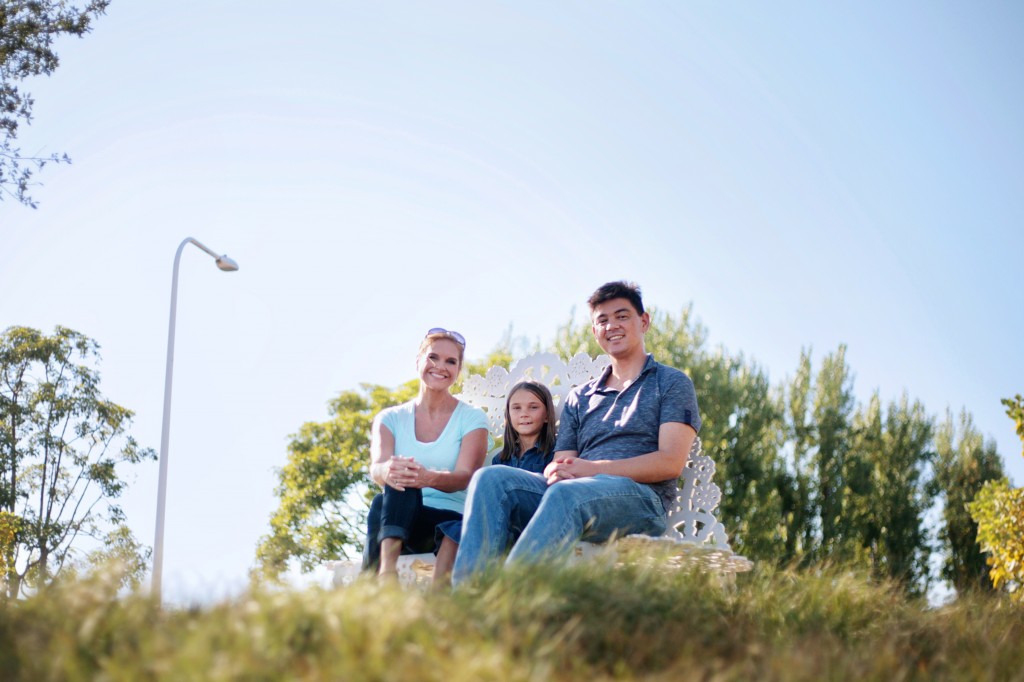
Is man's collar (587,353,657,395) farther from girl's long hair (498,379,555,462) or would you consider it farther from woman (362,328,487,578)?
woman (362,328,487,578)

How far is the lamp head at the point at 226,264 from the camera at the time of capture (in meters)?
15.8

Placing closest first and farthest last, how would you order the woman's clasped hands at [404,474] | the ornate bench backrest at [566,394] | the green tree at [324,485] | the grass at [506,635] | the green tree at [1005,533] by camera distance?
the grass at [506,635] → the woman's clasped hands at [404,474] → the ornate bench backrest at [566,394] → the green tree at [1005,533] → the green tree at [324,485]

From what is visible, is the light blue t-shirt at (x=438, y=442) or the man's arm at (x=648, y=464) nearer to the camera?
the man's arm at (x=648, y=464)

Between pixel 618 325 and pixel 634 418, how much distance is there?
593 mm

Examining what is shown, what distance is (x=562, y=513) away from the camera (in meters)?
4.13

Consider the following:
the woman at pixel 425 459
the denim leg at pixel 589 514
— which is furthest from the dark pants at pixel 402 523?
the denim leg at pixel 589 514

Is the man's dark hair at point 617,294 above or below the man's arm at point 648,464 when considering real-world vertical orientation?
above

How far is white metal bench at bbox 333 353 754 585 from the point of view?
14.1ft

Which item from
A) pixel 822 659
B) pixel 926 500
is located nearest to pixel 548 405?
pixel 822 659

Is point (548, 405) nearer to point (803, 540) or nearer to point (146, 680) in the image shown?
point (146, 680)

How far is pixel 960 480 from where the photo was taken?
90.4 feet

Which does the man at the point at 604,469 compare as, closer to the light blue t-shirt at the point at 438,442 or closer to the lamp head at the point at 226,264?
the light blue t-shirt at the point at 438,442

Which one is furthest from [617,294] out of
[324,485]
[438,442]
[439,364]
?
[324,485]

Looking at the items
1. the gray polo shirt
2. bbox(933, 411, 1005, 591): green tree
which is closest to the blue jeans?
the gray polo shirt
